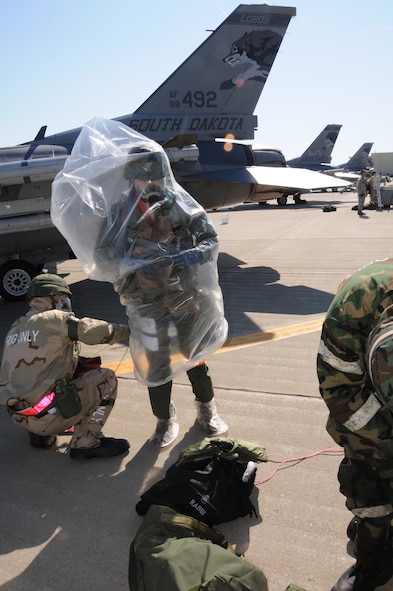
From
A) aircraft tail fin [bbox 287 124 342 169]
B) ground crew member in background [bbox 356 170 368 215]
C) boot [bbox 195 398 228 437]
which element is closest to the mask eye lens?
boot [bbox 195 398 228 437]

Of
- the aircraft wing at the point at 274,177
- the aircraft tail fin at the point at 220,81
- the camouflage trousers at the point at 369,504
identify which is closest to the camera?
the camouflage trousers at the point at 369,504

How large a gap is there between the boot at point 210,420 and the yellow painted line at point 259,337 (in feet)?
5.27

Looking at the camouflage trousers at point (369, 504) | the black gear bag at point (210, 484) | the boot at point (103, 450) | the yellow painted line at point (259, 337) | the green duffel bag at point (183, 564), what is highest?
the camouflage trousers at point (369, 504)

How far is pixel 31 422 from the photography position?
3.13 metres

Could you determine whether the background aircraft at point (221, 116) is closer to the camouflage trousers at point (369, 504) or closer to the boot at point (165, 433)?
the boot at point (165, 433)

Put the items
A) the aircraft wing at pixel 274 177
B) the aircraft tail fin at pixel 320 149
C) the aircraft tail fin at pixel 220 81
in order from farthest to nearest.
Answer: the aircraft tail fin at pixel 320 149 → the aircraft tail fin at pixel 220 81 → the aircraft wing at pixel 274 177

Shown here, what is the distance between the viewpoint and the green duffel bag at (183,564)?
1.77m

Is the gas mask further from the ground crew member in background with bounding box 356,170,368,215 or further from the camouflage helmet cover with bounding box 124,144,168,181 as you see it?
the ground crew member in background with bounding box 356,170,368,215

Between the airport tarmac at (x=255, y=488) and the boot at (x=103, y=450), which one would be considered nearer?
the airport tarmac at (x=255, y=488)

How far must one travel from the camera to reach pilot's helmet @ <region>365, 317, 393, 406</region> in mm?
1451

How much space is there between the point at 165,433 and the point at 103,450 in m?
0.46

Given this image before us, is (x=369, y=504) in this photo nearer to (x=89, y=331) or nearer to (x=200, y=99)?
(x=89, y=331)

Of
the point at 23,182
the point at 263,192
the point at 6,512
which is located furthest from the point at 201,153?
the point at 6,512

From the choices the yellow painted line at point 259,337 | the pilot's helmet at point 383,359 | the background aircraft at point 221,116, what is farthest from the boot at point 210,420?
the background aircraft at point 221,116
